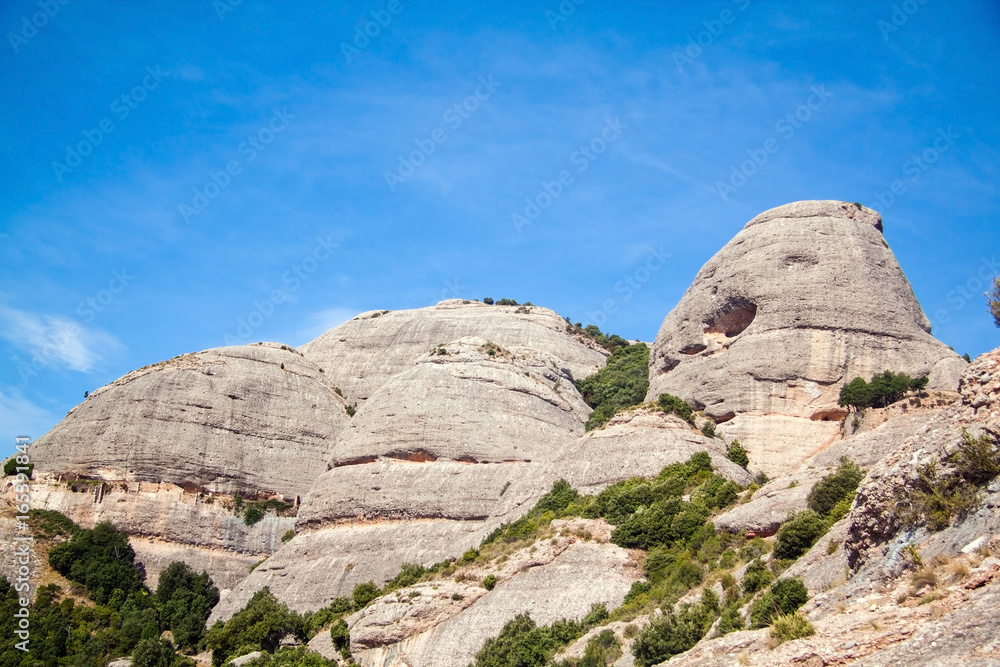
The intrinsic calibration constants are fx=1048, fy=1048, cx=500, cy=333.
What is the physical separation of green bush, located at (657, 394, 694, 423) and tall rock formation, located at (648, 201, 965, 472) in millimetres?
2057

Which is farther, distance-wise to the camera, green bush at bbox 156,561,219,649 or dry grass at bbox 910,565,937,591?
green bush at bbox 156,561,219,649

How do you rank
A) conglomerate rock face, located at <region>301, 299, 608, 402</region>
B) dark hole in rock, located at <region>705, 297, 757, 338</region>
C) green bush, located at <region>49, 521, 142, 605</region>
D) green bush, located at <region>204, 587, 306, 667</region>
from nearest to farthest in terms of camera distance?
green bush, located at <region>204, 587, 306, 667</region> < green bush, located at <region>49, 521, 142, 605</region> < dark hole in rock, located at <region>705, 297, 757, 338</region> < conglomerate rock face, located at <region>301, 299, 608, 402</region>

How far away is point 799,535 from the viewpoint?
24438mm

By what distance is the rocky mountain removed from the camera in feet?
54.1

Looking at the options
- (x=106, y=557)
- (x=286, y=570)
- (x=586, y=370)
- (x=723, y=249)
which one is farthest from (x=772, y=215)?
(x=106, y=557)

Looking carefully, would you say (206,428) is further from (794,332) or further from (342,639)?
(794,332)

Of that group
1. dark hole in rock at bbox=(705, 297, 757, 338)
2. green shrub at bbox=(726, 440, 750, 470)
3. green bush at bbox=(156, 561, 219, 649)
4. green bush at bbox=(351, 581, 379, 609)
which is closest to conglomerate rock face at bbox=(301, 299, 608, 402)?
dark hole in rock at bbox=(705, 297, 757, 338)

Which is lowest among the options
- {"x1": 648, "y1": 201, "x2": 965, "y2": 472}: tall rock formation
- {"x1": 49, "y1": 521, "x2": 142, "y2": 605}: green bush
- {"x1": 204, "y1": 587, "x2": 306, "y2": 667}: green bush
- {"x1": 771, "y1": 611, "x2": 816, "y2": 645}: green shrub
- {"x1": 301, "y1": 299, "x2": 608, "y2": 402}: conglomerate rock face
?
{"x1": 771, "y1": 611, "x2": 816, "y2": 645}: green shrub

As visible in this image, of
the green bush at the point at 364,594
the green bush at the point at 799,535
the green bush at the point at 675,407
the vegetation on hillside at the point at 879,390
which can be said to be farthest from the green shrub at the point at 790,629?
the vegetation on hillside at the point at 879,390

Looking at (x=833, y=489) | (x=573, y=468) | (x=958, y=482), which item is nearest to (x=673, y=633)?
(x=833, y=489)

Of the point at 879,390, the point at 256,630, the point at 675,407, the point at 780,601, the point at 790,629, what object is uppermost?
the point at 675,407

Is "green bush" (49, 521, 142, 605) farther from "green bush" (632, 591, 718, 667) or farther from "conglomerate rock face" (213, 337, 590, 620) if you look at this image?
"green bush" (632, 591, 718, 667)

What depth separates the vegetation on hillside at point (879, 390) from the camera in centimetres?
4369

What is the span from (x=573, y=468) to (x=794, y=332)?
13250 millimetres
